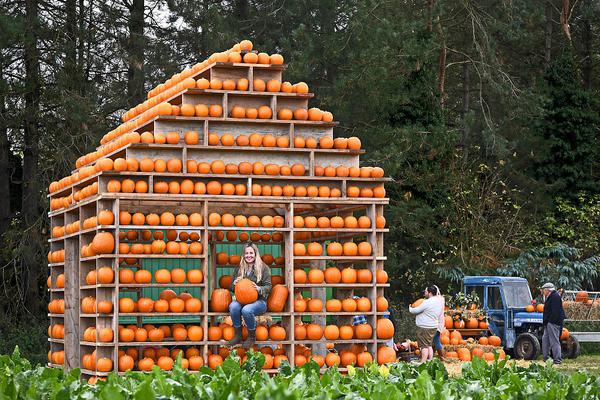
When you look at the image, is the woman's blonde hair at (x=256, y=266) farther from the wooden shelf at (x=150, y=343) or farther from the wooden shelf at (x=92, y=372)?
the wooden shelf at (x=92, y=372)

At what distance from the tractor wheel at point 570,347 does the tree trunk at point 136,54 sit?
1151 cm

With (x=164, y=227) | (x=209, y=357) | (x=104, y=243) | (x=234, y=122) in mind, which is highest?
(x=234, y=122)

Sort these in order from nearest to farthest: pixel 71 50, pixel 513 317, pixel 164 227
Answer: pixel 164 227 < pixel 513 317 < pixel 71 50

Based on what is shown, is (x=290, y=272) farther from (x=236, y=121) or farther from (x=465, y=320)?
(x=465, y=320)

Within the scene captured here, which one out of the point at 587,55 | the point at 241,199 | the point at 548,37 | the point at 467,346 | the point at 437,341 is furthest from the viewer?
the point at 587,55

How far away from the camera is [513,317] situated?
79.1ft

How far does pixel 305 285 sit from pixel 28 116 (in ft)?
39.7

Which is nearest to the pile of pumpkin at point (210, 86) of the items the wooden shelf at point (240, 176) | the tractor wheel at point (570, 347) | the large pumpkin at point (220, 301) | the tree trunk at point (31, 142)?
the wooden shelf at point (240, 176)

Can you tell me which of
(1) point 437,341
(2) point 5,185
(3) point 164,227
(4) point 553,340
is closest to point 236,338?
(3) point 164,227

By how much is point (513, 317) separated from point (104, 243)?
1188cm

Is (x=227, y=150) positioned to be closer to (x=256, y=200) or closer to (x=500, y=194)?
(x=256, y=200)

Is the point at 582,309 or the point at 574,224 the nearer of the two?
the point at 582,309

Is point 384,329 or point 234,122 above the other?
point 234,122

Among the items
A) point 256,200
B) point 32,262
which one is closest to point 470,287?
point 32,262
